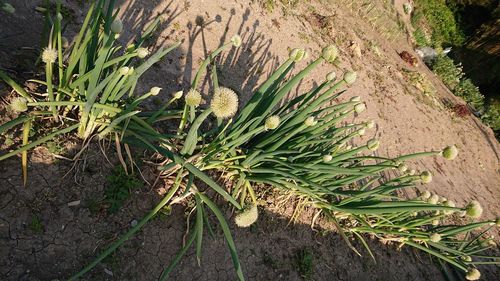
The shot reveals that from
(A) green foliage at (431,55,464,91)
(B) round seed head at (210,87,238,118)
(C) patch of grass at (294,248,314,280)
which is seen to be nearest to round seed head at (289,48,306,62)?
(B) round seed head at (210,87,238,118)

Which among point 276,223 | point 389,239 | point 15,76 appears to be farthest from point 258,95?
point 389,239

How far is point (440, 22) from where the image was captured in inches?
421

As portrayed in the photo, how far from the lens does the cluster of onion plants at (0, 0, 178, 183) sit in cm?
165

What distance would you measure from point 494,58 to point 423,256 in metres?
8.71

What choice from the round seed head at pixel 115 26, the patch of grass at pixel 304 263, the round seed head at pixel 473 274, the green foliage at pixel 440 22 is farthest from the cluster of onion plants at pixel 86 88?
the green foliage at pixel 440 22

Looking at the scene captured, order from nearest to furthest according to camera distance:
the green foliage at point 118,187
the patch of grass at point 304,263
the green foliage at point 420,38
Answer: the green foliage at point 118,187, the patch of grass at point 304,263, the green foliage at point 420,38

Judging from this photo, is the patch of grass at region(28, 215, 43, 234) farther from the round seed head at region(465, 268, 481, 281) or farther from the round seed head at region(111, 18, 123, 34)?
the round seed head at region(465, 268, 481, 281)

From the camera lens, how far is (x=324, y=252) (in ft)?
8.89

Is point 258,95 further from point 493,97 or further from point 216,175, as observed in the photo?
point 493,97

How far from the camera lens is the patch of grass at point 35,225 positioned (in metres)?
1.66

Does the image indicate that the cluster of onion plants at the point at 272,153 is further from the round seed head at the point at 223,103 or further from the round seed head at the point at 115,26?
the round seed head at the point at 115,26

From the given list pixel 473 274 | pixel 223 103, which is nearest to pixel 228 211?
pixel 223 103

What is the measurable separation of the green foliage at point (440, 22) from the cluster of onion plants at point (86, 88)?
376 inches

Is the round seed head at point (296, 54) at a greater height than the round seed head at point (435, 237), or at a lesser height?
greater
